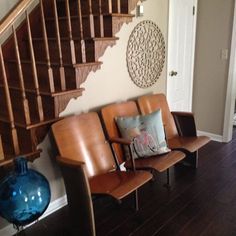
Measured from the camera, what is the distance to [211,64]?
3.85 m

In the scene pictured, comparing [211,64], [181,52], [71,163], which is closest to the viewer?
[71,163]

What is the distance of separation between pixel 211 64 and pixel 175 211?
7.43 ft

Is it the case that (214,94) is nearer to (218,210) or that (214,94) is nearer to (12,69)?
(218,210)

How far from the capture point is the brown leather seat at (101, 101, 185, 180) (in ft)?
7.91

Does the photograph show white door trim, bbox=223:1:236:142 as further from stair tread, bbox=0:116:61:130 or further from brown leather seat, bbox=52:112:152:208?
stair tread, bbox=0:116:61:130

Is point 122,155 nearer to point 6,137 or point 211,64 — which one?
point 6,137

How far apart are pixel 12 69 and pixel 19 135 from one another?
89 centimetres

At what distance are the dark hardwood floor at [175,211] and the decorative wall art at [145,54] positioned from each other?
1140 millimetres

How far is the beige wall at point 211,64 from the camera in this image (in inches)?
142

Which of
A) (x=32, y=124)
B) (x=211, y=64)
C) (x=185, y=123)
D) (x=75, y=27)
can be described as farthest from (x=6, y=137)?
(x=211, y=64)

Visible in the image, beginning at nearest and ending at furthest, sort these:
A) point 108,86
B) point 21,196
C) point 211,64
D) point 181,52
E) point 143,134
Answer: point 21,196
point 143,134
point 108,86
point 181,52
point 211,64

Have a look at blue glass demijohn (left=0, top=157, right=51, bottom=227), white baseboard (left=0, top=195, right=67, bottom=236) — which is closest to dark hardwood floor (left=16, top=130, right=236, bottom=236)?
white baseboard (left=0, top=195, right=67, bottom=236)

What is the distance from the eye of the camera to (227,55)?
12.0 ft

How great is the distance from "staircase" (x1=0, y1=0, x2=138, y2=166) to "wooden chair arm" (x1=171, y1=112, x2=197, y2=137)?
117cm
